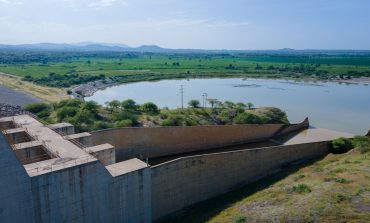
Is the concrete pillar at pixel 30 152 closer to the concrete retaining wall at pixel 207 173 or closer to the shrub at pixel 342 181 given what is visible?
the concrete retaining wall at pixel 207 173

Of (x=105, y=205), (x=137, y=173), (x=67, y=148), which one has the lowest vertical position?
(x=105, y=205)

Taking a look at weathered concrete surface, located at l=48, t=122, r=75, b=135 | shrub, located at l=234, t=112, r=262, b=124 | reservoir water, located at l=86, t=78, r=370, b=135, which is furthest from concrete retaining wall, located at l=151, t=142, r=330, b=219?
reservoir water, located at l=86, t=78, r=370, b=135

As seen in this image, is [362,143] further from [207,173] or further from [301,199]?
[207,173]

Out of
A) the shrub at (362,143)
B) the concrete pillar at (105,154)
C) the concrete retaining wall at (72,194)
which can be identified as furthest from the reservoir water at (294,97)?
the concrete retaining wall at (72,194)

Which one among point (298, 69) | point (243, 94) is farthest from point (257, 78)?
point (243, 94)

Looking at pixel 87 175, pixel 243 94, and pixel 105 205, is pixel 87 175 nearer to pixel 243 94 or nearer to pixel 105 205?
pixel 105 205

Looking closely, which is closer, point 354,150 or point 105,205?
point 105,205

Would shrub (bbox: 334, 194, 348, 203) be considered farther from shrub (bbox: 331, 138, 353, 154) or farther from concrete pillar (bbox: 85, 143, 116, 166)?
shrub (bbox: 331, 138, 353, 154)
